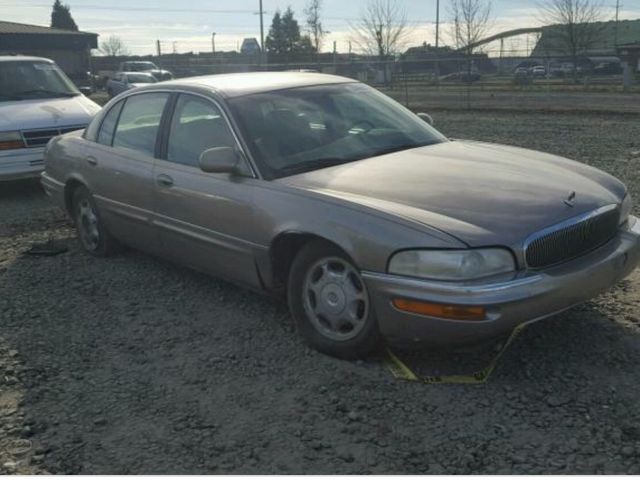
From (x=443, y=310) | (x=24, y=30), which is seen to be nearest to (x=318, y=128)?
(x=443, y=310)

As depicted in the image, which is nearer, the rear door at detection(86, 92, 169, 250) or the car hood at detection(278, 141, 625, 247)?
the car hood at detection(278, 141, 625, 247)

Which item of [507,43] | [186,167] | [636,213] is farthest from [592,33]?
[186,167]

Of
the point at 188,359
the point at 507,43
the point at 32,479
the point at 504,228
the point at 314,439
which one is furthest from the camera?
the point at 507,43

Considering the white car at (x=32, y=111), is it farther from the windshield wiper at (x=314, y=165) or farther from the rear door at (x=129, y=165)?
the windshield wiper at (x=314, y=165)

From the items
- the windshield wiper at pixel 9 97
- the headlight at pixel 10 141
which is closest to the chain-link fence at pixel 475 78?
the windshield wiper at pixel 9 97

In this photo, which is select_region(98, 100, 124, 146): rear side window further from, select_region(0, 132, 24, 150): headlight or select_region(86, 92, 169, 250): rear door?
select_region(0, 132, 24, 150): headlight

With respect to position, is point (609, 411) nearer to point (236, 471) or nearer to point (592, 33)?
point (236, 471)

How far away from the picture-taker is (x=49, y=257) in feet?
20.2

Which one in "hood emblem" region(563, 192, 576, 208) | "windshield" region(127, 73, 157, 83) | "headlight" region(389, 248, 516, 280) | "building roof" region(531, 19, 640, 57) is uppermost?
"building roof" region(531, 19, 640, 57)

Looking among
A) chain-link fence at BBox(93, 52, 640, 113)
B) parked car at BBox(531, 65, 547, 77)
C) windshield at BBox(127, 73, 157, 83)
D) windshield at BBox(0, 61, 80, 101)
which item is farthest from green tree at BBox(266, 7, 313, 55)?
windshield at BBox(0, 61, 80, 101)

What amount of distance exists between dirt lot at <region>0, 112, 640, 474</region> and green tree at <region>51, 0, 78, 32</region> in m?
87.8

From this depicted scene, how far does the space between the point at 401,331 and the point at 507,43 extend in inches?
1754

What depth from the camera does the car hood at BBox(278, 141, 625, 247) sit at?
3.39m

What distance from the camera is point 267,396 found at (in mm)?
3484
